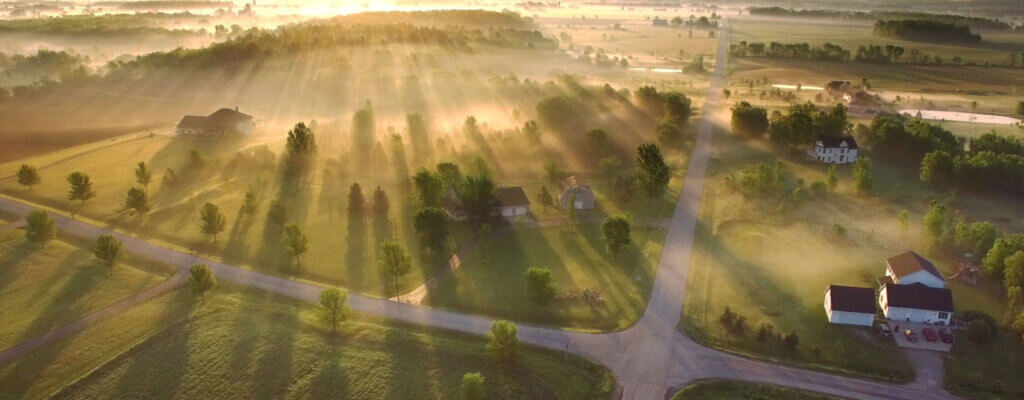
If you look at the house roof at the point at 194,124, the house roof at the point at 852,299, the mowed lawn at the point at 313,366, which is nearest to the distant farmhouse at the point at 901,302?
the house roof at the point at 852,299

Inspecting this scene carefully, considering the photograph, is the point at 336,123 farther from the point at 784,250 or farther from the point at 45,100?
the point at 784,250

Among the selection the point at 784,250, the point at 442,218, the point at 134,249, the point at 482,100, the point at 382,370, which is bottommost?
the point at 382,370

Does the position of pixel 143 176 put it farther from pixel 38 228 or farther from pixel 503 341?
pixel 503 341

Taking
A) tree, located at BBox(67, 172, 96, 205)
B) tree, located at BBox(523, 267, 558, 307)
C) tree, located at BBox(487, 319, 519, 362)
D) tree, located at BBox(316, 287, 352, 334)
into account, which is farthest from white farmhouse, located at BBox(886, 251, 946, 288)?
tree, located at BBox(67, 172, 96, 205)

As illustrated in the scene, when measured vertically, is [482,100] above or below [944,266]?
above

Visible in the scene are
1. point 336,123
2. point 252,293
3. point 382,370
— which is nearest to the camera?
point 382,370

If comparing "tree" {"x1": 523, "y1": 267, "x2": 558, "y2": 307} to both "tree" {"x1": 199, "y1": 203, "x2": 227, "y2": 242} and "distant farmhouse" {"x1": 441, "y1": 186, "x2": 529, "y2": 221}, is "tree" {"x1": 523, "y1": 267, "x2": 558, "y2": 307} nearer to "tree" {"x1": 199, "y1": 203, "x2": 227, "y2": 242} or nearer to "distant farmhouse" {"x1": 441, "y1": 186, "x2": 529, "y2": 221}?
"distant farmhouse" {"x1": 441, "y1": 186, "x2": 529, "y2": 221}

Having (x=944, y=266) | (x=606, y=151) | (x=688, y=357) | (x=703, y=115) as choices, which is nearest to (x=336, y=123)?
(x=606, y=151)
